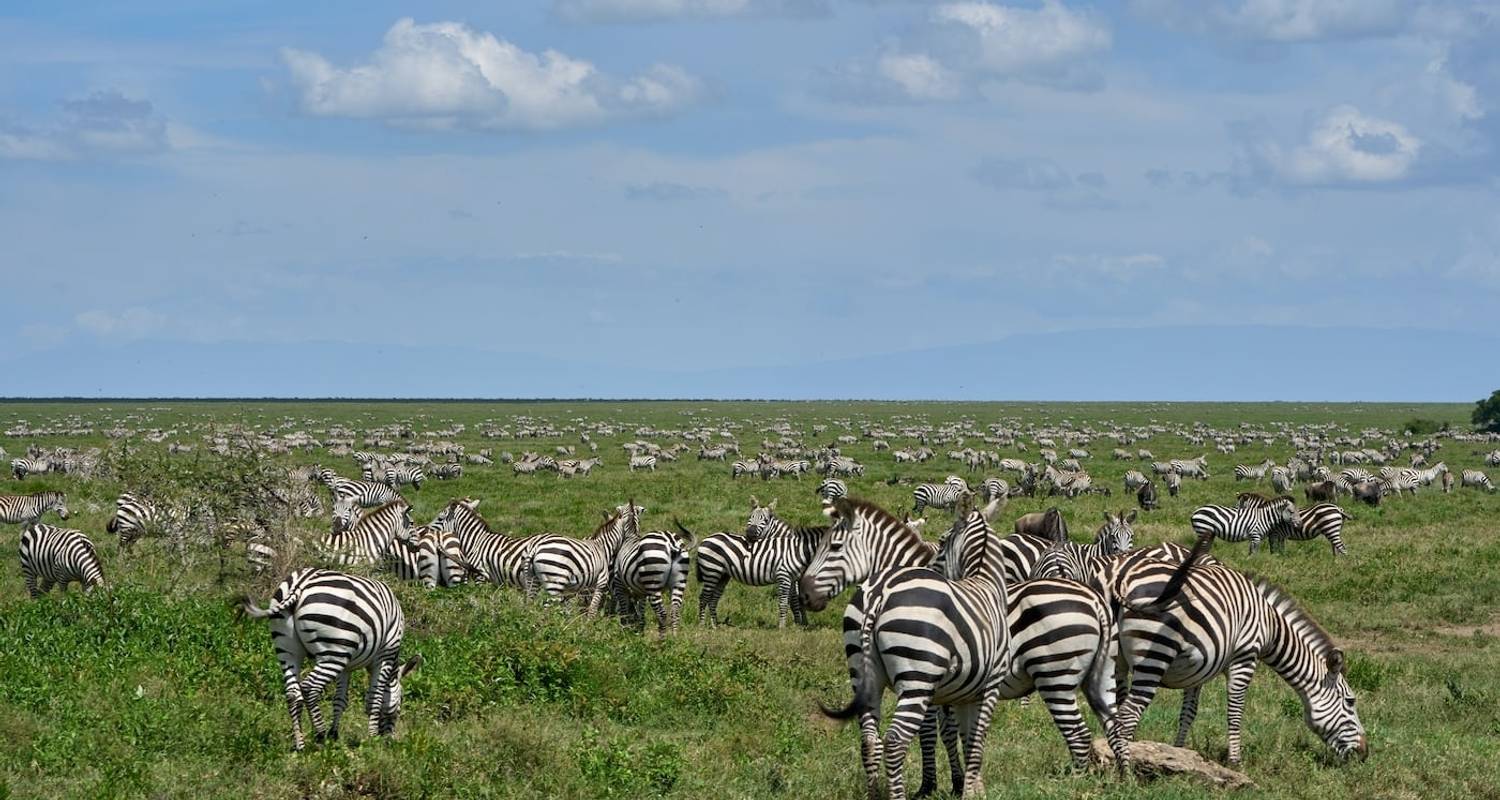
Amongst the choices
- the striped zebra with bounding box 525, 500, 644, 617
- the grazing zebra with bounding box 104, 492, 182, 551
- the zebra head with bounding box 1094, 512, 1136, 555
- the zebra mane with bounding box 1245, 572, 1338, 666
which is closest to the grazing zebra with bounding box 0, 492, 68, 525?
the grazing zebra with bounding box 104, 492, 182, 551

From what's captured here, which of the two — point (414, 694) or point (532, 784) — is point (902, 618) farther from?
point (414, 694)

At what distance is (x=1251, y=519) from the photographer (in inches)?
1227

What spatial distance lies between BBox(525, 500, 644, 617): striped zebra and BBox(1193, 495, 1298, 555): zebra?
1497 centimetres

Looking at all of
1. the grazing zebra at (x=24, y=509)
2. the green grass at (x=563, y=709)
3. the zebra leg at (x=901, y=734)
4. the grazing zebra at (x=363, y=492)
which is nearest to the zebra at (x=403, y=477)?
the grazing zebra at (x=363, y=492)

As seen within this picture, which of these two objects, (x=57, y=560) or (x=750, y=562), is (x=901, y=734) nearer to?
(x=750, y=562)

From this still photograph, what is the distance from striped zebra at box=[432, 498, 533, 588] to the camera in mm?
21141

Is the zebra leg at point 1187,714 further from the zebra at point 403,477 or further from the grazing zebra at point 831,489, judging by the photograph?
the zebra at point 403,477

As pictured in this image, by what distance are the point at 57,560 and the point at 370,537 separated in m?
4.30

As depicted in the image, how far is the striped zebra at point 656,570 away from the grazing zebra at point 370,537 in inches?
132

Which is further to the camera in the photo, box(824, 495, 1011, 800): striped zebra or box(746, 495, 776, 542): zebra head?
box(746, 495, 776, 542): zebra head

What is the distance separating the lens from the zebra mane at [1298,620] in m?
12.8

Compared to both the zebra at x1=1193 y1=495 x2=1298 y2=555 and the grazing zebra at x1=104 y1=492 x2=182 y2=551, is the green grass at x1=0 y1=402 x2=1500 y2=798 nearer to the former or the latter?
the grazing zebra at x1=104 y1=492 x2=182 y2=551

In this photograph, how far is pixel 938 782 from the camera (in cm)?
1153

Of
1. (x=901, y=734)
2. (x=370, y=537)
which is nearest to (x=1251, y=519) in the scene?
(x=370, y=537)
